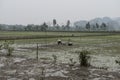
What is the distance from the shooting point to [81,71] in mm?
10984

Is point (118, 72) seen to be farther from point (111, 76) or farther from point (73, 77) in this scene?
point (73, 77)

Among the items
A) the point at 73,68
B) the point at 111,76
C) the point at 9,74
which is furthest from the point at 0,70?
the point at 111,76

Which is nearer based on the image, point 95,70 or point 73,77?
point 73,77

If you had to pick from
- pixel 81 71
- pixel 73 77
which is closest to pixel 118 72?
pixel 81 71

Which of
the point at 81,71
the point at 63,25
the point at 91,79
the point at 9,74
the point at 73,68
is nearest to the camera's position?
the point at 91,79

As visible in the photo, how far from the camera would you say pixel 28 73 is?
10539 millimetres

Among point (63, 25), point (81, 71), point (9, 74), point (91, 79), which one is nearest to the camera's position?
point (91, 79)

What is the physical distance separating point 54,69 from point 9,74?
8.09 ft

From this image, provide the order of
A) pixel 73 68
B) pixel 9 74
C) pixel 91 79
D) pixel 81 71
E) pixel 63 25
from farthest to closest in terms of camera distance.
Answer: pixel 63 25, pixel 73 68, pixel 81 71, pixel 9 74, pixel 91 79

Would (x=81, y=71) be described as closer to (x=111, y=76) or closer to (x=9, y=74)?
(x=111, y=76)

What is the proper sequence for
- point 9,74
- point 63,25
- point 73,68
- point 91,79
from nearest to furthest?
point 91,79 < point 9,74 < point 73,68 < point 63,25

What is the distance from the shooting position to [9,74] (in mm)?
10289

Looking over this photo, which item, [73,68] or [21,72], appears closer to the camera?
[21,72]

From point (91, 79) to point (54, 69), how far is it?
106 inches
